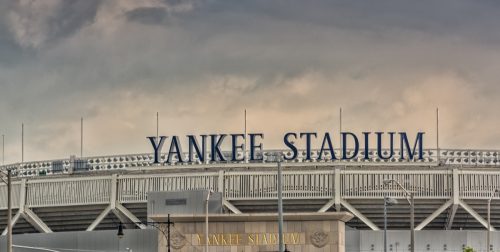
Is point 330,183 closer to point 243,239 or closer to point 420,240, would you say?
point 420,240

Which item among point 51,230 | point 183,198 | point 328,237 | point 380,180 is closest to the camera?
point 328,237

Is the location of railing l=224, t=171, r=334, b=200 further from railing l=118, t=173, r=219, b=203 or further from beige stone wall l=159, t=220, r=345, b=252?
beige stone wall l=159, t=220, r=345, b=252

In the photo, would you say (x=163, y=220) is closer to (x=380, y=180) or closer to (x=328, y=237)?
(x=328, y=237)

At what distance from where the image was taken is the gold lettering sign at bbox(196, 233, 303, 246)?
12419 cm

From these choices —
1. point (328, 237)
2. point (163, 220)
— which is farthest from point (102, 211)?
point (328, 237)

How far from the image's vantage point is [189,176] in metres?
154

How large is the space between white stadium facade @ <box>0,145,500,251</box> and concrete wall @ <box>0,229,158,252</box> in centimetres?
65

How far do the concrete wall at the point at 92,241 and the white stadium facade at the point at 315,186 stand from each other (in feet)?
2.12

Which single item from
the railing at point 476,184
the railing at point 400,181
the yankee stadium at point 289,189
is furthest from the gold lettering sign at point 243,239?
the railing at point 476,184

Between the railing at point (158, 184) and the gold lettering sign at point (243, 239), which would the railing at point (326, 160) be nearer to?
the railing at point (158, 184)

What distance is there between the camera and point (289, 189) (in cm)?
15225

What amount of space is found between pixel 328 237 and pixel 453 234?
25.9 meters

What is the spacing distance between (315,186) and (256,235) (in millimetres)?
28502

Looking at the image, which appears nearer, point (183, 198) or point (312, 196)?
point (183, 198)
